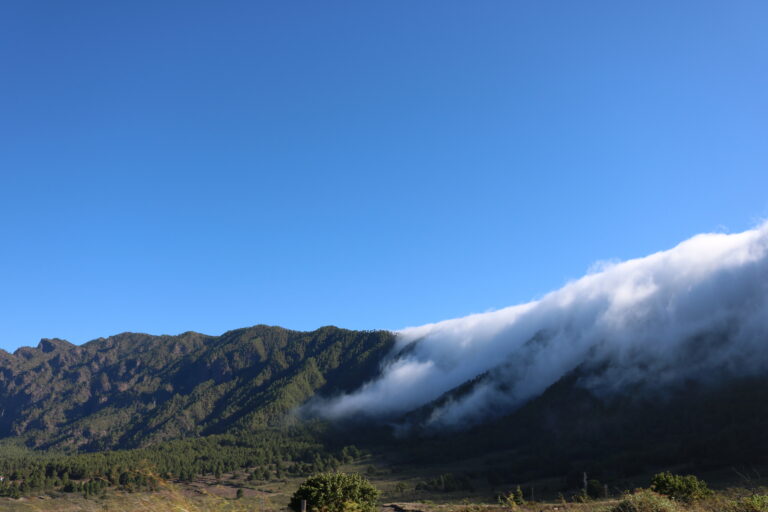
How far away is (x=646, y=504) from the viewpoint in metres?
18.1

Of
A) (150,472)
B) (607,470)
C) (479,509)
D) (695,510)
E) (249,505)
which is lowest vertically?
(607,470)

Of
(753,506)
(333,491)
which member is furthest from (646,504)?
(333,491)

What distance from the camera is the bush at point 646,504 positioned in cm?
1750

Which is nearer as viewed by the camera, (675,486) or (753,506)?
(753,506)

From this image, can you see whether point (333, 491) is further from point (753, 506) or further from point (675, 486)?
point (675, 486)

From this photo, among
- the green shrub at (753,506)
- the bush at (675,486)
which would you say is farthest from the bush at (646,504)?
the bush at (675,486)

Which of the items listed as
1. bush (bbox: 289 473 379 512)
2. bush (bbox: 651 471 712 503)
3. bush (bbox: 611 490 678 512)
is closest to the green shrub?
bush (bbox: 611 490 678 512)

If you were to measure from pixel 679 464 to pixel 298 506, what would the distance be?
669 feet

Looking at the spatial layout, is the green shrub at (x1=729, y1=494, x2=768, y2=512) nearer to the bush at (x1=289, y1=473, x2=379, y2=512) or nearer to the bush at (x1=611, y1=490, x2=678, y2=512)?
the bush at (x1=611, y1=490, x2=678, y2=512)

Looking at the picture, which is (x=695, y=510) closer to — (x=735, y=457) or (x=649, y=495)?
(x=649, y=495)

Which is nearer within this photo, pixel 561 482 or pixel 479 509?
pixel 479 509

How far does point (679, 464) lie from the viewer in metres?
185

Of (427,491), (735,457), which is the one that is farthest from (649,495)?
(735,457)

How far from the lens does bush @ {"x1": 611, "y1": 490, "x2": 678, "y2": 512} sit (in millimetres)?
17500
